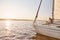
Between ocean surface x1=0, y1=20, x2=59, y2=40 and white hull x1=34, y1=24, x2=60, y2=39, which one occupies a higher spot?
white hull x1=34, y1=24, x2=60, y2=39

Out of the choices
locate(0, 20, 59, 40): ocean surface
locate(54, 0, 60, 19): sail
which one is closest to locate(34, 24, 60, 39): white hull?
locate(0, 20, 59, 40): ocean surface

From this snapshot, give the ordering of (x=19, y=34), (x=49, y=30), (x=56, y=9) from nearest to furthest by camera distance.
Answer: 1. (x=49, y=30)
2. (x=19, y=34)
3. (x=56, y=9)

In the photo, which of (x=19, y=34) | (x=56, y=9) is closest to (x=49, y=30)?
(x=19, y=34)

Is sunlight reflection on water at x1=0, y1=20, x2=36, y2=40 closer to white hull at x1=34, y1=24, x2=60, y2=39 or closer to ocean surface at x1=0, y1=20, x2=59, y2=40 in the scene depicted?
ocean surface at x1=0, y1=20, x2=59, y2=40

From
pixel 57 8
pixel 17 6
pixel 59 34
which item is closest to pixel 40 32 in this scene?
pixel 59 34

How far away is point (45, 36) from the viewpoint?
183 centimetres

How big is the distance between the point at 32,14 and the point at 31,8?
0.20 meters

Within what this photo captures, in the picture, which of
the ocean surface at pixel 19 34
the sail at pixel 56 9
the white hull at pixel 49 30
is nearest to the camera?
the white hull at pixel 49 30

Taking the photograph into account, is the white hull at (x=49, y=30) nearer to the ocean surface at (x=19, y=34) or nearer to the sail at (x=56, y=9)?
the ocean surface at (x=19, y=34)

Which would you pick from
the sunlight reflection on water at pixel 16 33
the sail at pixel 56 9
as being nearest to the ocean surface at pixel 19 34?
the sunlight reflection on water at pixel 16 33

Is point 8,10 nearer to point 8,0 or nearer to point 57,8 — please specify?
point 8,0

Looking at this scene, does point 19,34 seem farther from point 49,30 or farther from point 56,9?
point 56,9

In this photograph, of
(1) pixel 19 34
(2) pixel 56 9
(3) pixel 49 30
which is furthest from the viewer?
(2) pixel 56 9

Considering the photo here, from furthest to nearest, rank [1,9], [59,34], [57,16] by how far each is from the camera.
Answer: [1,9]
[57,16]
[59,34]
